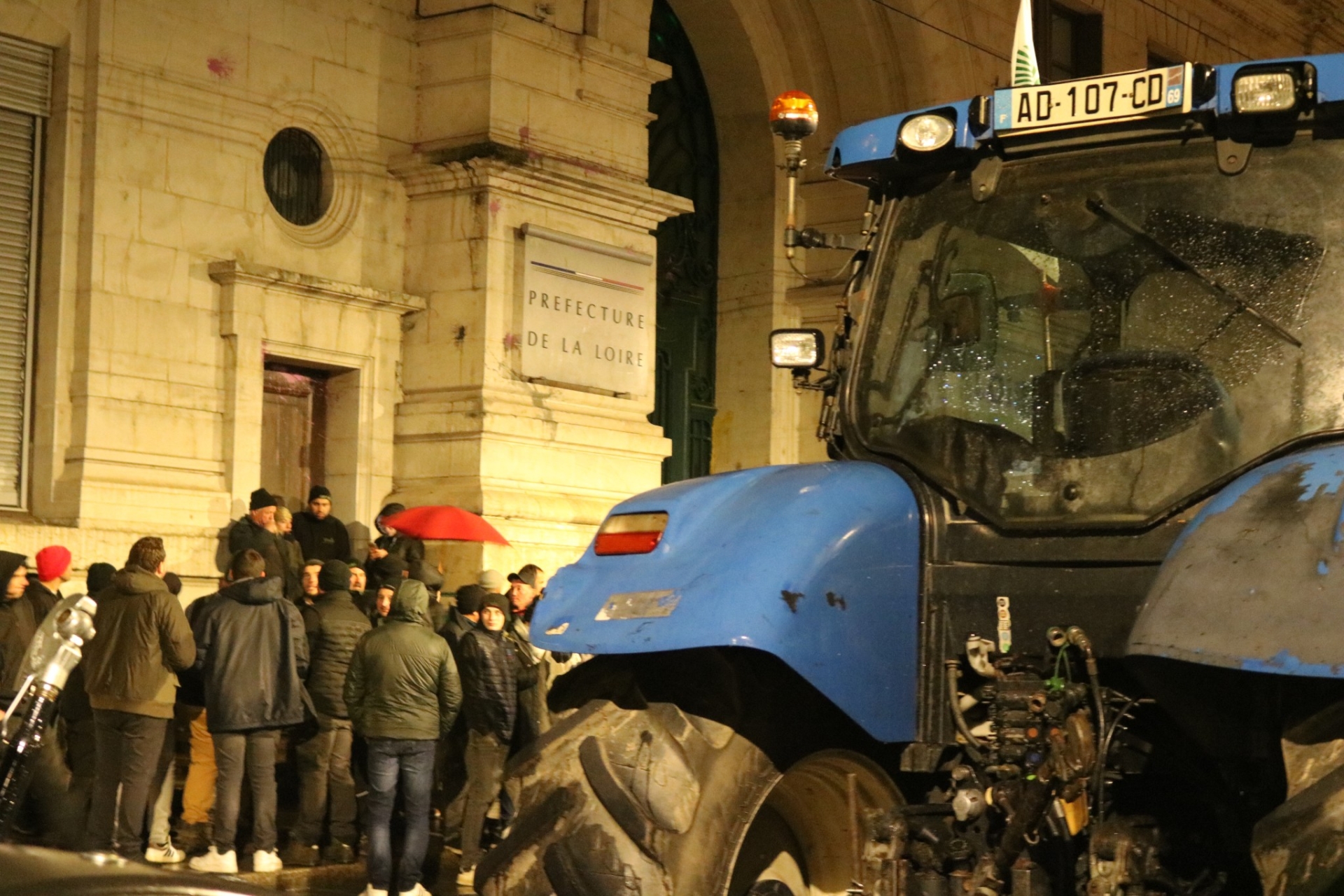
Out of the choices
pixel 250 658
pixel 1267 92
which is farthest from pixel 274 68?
pixel 1267 92

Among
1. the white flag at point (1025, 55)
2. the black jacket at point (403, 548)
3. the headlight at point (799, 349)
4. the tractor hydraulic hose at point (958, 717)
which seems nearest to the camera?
the tractor hydraulic hose at point (958, 717)

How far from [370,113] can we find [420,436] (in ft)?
8.99

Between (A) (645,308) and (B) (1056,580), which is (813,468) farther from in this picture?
(A) (645,308)

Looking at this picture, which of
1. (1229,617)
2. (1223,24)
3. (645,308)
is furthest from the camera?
(1223,24)

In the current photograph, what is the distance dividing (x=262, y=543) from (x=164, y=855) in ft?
9.77

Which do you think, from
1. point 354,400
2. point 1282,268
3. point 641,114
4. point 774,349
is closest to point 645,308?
point 641,114

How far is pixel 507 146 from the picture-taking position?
15.9 meters

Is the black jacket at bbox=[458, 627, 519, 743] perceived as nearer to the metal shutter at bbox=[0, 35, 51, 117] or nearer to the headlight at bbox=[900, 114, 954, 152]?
the metal shutter at bbox=[0, 35, 51, 117]

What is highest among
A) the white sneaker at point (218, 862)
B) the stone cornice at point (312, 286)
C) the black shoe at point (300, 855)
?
the stone cornice at point (312, 286)

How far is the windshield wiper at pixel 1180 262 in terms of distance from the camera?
497 cm

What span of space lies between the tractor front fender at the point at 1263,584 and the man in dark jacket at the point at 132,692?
6883 millimetres

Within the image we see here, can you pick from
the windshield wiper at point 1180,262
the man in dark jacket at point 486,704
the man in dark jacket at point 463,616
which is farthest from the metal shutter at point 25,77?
the windshield wiper at point 1180,262

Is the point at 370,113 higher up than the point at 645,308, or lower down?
higher up

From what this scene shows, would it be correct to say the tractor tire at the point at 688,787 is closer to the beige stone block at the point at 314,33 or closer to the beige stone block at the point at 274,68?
the beige stone block at the point at 274,68
